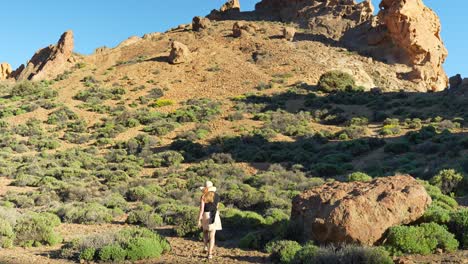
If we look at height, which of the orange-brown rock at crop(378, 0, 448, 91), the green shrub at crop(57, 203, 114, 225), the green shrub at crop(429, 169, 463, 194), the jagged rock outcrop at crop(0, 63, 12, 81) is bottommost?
the green shrub at crop(57, 203, 114, 225)

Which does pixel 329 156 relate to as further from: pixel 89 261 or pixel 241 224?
pixel 89 261

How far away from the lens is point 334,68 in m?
44.8

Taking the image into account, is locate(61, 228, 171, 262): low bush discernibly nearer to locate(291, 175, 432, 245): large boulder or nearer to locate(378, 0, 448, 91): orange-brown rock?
locate(291, 175, 432, 245): large boulder

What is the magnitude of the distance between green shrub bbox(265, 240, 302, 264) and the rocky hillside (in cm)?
4

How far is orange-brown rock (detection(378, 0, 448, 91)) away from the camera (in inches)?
1743

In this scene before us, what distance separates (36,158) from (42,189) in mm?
8809

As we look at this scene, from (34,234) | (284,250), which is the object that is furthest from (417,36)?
(34,234)

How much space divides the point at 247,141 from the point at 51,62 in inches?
1291

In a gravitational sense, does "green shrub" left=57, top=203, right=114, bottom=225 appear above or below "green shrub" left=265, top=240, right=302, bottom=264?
above

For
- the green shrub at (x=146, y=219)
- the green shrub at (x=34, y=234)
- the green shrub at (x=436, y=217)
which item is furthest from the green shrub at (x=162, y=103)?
the green shrub at (x=436, y=217)

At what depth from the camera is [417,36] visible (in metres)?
44.4

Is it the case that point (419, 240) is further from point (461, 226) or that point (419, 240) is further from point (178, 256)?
point (178, 256)

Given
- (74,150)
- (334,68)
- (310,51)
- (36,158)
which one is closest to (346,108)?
(334,68)

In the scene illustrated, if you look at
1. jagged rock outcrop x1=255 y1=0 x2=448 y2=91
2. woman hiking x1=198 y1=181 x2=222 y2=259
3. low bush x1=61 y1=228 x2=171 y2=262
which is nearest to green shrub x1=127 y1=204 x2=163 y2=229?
low bush x1=61 y1=228 x2=171 y2=262
